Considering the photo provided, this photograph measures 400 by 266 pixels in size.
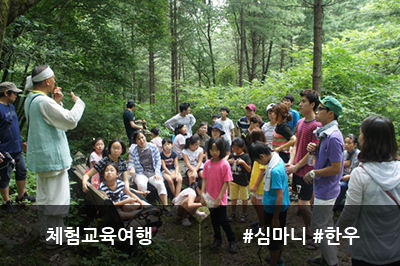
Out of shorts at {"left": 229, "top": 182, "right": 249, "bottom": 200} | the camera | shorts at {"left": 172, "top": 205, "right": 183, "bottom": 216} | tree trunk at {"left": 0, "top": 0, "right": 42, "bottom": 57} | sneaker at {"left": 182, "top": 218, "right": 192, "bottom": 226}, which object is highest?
tree trunk at {"left": 0, "top": 0, "right": 42, "bottom": 57}

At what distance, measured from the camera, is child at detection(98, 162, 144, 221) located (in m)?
3.86

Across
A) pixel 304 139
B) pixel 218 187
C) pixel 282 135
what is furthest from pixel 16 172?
pixel 304 139

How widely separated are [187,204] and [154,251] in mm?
1158

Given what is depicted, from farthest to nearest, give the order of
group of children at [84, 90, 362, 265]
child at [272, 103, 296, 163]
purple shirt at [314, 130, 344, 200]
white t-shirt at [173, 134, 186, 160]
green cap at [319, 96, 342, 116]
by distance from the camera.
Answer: white t-shirt at [173, 134, 186, 160], child at [272, 103, 296, 163], group of children at [84, 90, 362, 265], green cap at [319, 96, 342, 116], purple shirt at [314, 130, 344, 200]

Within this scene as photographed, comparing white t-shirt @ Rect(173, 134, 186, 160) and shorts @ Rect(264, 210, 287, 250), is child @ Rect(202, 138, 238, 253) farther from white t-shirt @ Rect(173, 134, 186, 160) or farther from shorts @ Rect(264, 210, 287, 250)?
white t-shirt @ Rect(173, 134, 186, 160)

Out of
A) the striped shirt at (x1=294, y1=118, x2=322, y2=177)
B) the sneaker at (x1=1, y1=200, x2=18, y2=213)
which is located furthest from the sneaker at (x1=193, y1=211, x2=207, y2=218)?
the sneaker at (x1=1, y1=200, x2=18, y2=213)

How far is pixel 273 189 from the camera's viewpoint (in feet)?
9.74

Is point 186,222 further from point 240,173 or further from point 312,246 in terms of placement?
point 312,246

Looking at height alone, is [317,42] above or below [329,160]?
above

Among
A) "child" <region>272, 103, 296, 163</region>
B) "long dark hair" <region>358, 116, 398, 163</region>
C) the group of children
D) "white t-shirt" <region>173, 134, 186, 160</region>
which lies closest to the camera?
"long dark hair" <region>358, 116, 398, 163</region>

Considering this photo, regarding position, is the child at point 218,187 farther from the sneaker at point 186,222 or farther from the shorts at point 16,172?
the shorts at point 16,172

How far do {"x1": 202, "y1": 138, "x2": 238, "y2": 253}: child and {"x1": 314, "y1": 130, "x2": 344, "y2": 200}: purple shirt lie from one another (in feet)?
3.84

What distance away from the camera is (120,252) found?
3309mm

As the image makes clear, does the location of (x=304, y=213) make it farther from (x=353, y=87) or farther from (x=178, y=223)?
(x=353, y=87)
